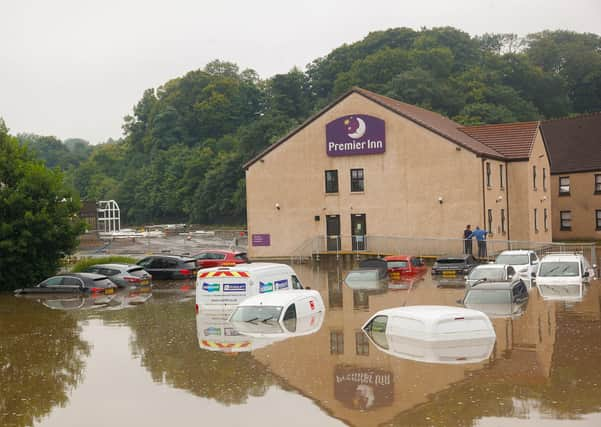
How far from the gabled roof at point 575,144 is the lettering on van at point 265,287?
4022 cm

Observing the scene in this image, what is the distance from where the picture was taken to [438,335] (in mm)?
18156

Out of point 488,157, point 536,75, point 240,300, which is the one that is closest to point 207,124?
point 536,75

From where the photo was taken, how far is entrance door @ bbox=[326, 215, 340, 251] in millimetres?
46031

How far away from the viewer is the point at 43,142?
193 metres

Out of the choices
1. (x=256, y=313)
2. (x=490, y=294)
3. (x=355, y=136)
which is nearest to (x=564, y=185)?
(x=355, y=136)

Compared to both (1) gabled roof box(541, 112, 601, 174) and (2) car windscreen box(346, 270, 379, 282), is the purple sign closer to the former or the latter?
(2) car windscreen box(346, 270, 379, 282)

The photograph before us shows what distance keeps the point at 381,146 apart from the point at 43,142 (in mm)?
A: 164287

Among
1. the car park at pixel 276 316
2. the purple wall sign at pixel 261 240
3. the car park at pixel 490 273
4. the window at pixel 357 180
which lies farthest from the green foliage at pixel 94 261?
the car park at pixel 490 273

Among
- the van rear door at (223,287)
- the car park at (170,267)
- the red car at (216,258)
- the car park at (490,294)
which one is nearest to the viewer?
the car park at (490,294)

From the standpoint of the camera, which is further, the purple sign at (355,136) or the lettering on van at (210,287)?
the purple sign at (355,136)

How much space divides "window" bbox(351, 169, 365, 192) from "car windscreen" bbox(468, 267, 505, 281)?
17.2 metres

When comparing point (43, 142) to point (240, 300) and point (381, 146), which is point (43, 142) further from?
point (240, 300)

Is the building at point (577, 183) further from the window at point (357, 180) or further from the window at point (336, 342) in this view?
the window at point (336, 342)

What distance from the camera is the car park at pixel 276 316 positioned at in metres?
20.7
